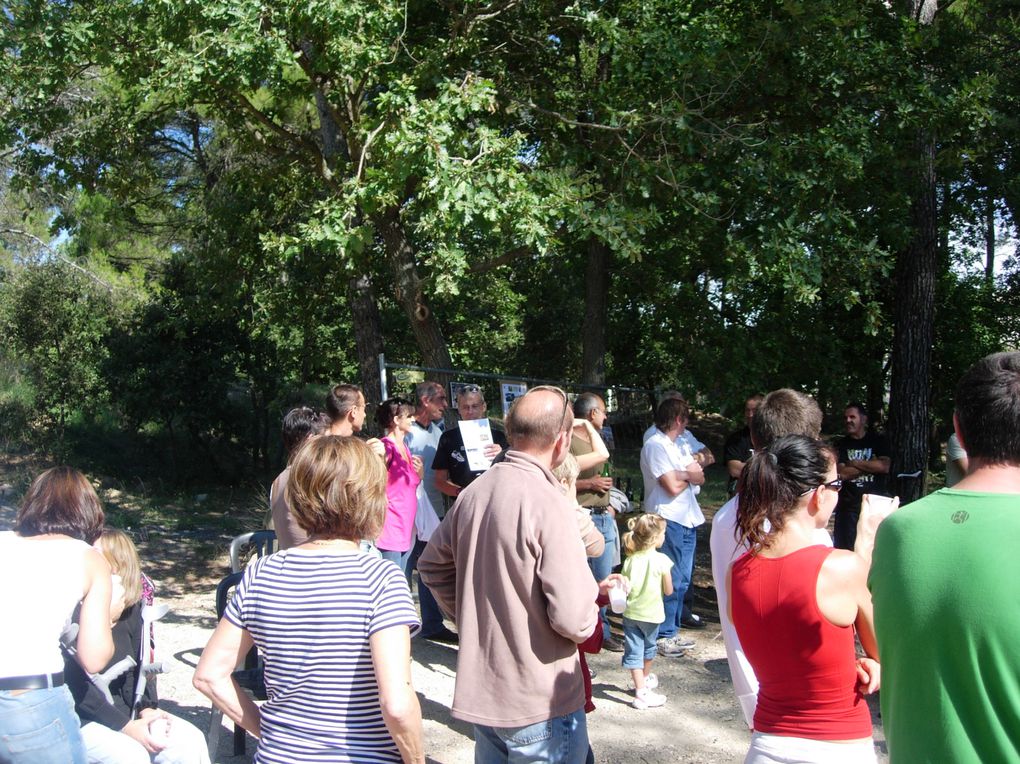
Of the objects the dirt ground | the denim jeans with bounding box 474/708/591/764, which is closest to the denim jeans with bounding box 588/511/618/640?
the dirt ground

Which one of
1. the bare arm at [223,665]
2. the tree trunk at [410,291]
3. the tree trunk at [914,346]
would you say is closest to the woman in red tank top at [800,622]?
the bare arm at [223,665]

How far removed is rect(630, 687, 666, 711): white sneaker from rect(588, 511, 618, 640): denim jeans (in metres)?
0.64

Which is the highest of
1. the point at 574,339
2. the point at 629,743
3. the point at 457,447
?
the point at 574,339

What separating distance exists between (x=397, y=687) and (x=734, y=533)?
1198 mm

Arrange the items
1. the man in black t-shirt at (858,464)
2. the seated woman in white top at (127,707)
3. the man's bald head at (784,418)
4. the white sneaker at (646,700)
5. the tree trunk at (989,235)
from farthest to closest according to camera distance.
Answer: the tree trunk at (989,235) → the man in black t-shirt at (858,464) → the white sneaker at (646,700) → the man's bald head at (784,418) → the seated woman in white top at (127,707)

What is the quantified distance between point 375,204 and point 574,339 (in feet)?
40.5

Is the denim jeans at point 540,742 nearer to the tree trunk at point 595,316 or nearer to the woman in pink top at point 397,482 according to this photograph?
the woman in pink top at point 397,482

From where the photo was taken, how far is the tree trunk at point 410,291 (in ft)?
31.9

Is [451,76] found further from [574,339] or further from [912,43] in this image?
[574,339]

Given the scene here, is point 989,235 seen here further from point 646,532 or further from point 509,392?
point 646,532

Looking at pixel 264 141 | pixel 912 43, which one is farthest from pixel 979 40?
pixel 264 141

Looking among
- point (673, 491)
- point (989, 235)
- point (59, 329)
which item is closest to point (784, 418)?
point (673, 491)

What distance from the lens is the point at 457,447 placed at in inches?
245

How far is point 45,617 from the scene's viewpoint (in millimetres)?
2801
